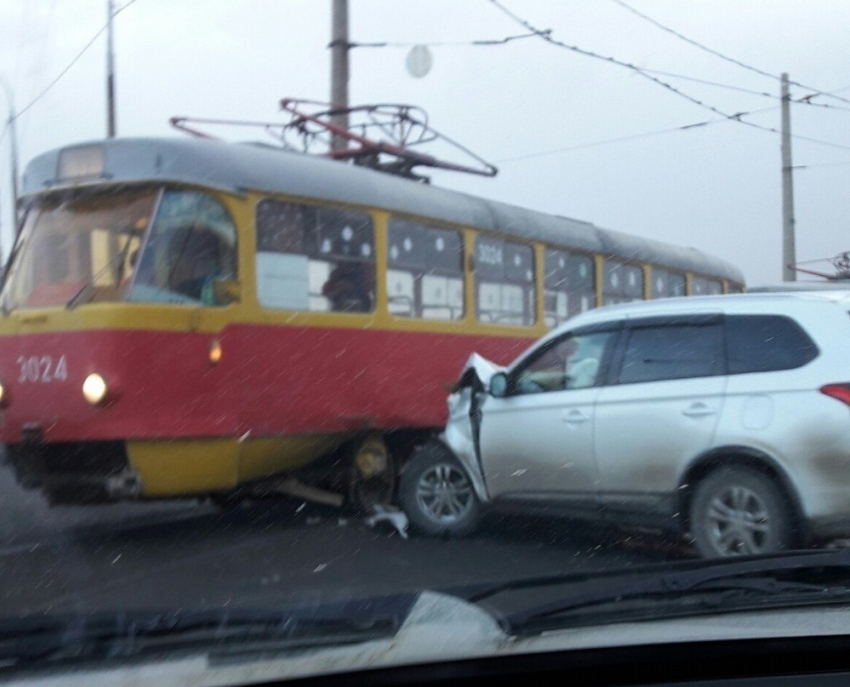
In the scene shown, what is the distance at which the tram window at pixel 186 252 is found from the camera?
761 centimetres

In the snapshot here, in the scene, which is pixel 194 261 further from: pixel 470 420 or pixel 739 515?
pixel 739 515

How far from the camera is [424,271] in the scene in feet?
33.1

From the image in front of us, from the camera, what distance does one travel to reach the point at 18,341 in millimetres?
7789

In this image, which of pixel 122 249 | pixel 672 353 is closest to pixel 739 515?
pixel 672 353

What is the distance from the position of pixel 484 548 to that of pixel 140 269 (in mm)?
3058

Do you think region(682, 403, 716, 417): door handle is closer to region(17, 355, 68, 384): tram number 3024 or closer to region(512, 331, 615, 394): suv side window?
region(512, 331, 615, 394): suv side window

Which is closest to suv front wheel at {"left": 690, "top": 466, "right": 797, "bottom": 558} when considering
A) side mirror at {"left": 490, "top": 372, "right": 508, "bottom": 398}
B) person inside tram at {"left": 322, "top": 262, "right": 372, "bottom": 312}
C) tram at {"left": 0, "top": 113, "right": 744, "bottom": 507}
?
side mirror at {"left": 490, "top": 372, "right": 508, "bottom": 398}

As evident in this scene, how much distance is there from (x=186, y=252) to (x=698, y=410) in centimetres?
377

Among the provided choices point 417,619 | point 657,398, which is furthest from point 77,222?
point 417,619

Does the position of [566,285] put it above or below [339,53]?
below

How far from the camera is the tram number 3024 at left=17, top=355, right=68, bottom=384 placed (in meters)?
7.51

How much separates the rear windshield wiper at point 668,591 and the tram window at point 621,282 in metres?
8.60

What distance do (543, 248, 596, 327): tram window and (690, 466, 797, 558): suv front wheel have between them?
525cm

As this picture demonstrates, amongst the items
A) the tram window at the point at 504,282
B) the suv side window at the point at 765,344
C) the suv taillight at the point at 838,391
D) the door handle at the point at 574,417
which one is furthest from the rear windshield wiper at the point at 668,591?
the tram window at the point at 504,282
